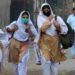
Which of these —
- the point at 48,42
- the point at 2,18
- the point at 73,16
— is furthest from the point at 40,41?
the point at 2,18

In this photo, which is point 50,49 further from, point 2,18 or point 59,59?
point 2,18

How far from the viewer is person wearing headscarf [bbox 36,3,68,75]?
1020 cm

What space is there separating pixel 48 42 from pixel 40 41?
0.64 ft

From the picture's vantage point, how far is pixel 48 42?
10320 millimetres

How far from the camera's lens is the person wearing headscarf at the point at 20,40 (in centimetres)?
1068

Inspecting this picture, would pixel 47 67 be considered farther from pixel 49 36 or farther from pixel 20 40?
pixel 20 40

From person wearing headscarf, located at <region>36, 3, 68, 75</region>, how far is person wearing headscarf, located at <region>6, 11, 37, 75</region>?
1.42 feet

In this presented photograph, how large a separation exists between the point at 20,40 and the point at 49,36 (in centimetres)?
78

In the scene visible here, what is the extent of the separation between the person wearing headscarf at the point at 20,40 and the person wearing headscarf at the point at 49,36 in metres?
0.43

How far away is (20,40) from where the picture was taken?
10.8 metres

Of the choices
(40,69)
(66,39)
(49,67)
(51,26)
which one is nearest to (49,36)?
(51,26)

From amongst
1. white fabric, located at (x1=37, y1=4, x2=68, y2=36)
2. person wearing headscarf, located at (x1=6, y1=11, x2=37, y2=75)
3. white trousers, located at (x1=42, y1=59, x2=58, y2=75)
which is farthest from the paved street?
white fabric, located at (x1=37, y1=4, x2=68, y2=36)

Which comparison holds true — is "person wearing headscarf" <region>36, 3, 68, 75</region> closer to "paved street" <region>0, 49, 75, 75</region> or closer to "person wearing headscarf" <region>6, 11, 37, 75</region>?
"person wearing headscarf" <region>6, 11, 37, 75</region>

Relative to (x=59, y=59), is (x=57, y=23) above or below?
above
